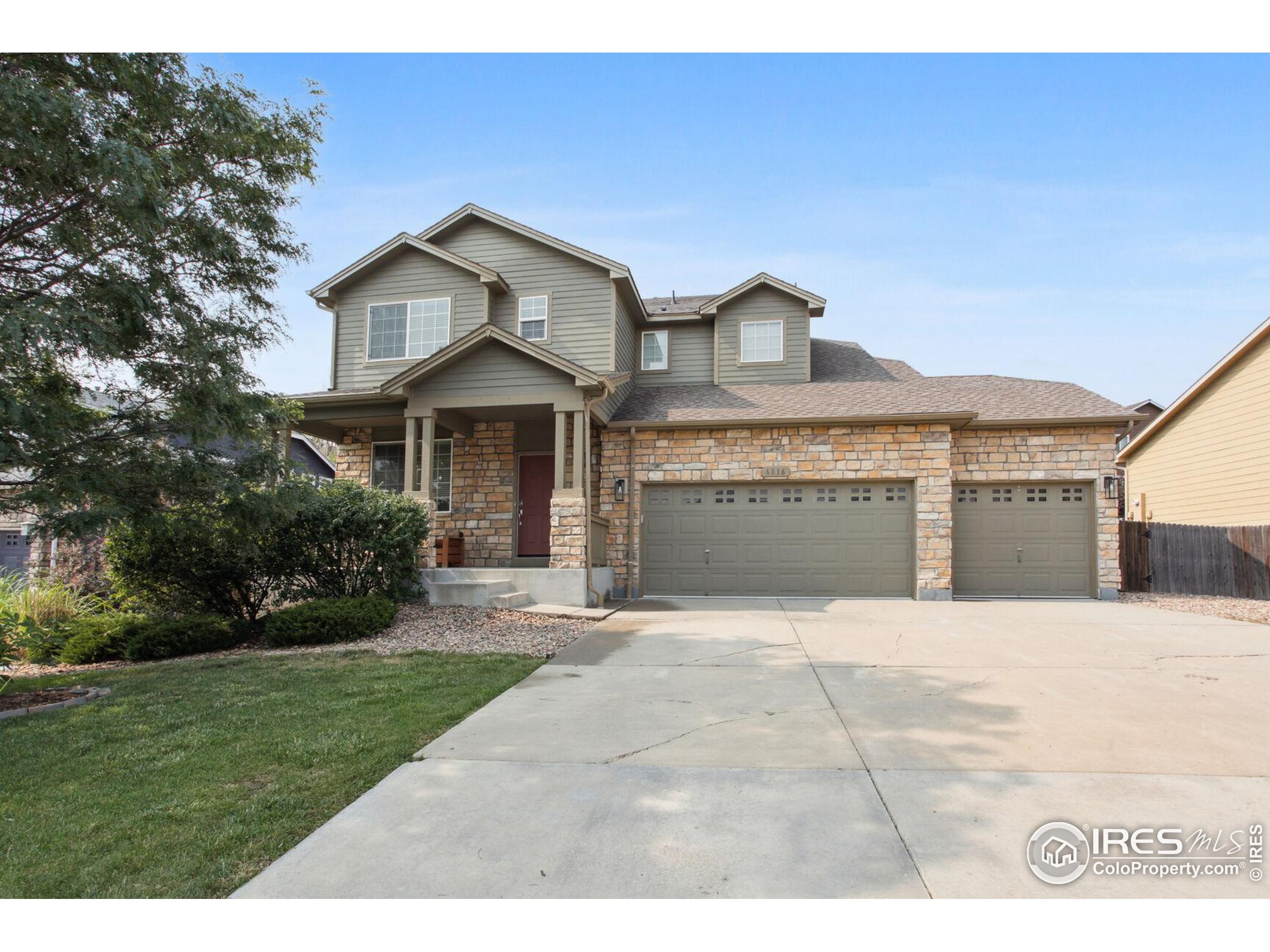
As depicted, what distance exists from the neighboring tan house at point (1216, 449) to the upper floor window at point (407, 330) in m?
16.9

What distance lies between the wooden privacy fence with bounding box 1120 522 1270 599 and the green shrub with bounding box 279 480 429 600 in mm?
13564

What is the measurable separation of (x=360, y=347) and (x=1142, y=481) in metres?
20.4

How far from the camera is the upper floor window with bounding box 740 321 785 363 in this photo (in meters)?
15.0

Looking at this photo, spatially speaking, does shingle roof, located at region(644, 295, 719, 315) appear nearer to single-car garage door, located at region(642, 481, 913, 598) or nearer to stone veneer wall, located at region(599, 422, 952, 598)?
stone veneer wall, located at region(599, 422, 952, 598)

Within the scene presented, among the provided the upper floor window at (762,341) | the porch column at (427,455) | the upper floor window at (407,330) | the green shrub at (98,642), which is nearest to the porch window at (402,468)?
the porch column at (427,455)

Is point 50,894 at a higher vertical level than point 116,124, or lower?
lower

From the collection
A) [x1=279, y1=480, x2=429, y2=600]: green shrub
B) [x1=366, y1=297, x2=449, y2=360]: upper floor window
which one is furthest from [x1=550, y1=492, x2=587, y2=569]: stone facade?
[x1=366, y1=297, x2=449, y2=360]: upper floor window

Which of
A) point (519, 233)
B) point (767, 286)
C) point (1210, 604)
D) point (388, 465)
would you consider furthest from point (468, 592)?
point (1210, 604)

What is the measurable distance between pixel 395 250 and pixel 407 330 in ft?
5.29

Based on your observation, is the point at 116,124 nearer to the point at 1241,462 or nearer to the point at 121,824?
the point at 121,824

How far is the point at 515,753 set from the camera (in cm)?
410

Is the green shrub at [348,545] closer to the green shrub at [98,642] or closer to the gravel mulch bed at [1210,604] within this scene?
the green shrub at [98,642]

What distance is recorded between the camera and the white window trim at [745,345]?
14.9 meters

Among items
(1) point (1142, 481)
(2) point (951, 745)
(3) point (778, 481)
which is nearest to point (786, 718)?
(2) point (951, 745)
